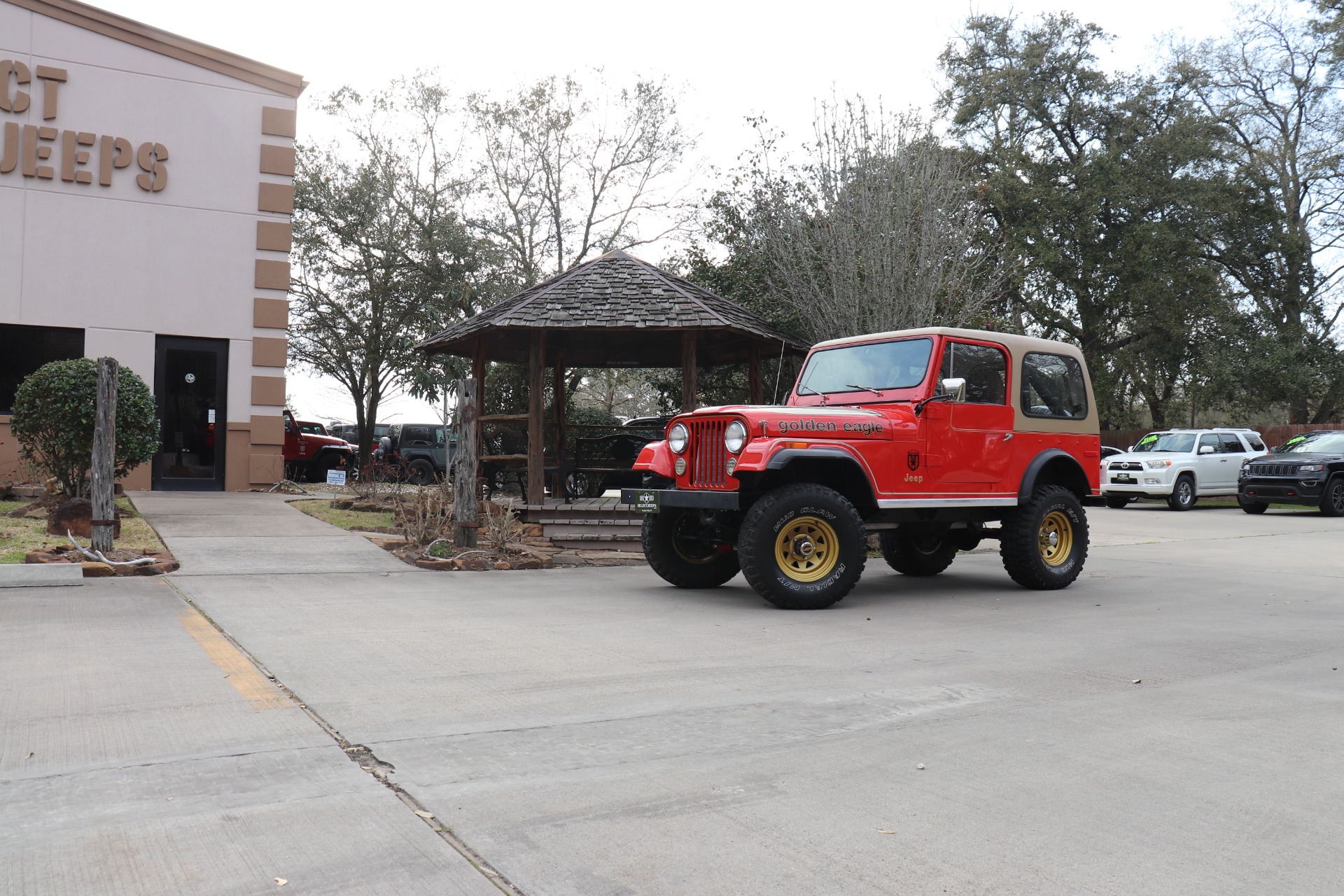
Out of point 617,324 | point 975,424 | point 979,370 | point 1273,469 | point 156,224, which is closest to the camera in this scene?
point 975,424

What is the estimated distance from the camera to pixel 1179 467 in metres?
23.5

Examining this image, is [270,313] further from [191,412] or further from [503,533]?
[503,533]

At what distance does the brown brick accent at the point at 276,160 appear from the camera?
19.0 m

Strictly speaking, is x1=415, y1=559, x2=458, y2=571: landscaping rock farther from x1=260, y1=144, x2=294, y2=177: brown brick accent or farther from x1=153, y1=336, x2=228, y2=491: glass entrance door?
x1=260, y1=144, x2=294, y2=177: brown brick accent

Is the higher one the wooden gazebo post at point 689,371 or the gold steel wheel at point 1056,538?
the wooden gazebo post at point 689,371

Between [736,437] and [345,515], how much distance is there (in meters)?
8.47

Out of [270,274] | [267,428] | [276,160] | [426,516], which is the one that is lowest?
[426,516]

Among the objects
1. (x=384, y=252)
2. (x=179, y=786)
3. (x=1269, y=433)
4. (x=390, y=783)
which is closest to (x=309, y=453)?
(x=384, y=252)

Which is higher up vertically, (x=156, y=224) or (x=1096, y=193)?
(x=1096, y=193)

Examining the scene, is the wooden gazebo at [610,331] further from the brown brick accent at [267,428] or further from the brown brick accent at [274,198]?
the brown brick accent at [274,198]

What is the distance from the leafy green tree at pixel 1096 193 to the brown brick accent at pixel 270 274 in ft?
60.9

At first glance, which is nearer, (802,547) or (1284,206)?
(802,547)

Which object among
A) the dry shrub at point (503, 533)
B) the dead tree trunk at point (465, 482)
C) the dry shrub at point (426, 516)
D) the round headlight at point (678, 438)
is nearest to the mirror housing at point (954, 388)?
the round headlight at point (678, 438)

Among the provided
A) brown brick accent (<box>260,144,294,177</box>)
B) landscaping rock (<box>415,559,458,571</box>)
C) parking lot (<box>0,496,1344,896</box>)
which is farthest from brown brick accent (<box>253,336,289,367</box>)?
parking lot (<box>0,496,1344,896</box>)
